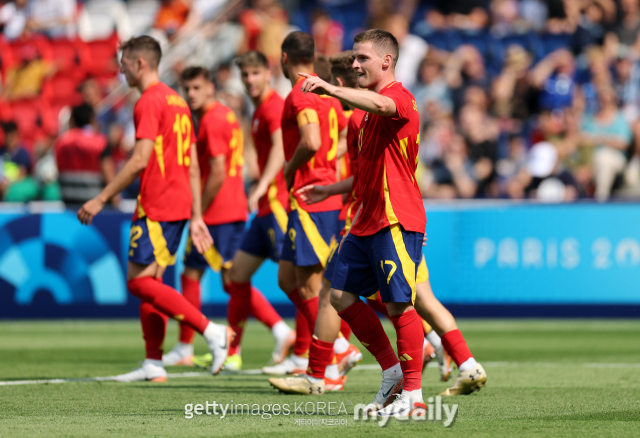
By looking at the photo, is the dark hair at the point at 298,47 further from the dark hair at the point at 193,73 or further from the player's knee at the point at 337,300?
the player's knee at the point at 337,300

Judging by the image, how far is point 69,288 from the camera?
1264 centimetres

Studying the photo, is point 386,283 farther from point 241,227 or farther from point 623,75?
point 623,75

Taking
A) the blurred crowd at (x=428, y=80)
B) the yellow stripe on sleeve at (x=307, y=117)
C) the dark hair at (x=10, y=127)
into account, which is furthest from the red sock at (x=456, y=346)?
the dark hair at (x=10, y=127)

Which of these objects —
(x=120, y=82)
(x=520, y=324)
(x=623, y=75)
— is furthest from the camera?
(x=120, y=82)

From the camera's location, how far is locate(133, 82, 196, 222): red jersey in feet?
24.0

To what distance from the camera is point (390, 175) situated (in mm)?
5473

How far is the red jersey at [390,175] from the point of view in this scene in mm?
5426

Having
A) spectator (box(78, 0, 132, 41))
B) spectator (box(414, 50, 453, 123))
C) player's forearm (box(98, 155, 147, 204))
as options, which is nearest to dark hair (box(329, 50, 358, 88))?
player's forearm (box(98, 155, 147, 204))

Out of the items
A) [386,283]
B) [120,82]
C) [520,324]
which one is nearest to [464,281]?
[520,324]

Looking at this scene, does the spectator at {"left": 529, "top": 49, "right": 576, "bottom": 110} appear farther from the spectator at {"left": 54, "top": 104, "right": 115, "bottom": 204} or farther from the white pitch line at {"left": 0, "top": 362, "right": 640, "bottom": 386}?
the white pitch line at {"left": 0, "top": 362, "right": 640, "bottom": 386}

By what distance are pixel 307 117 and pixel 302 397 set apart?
1915 millimetres

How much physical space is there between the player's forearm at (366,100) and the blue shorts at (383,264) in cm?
69

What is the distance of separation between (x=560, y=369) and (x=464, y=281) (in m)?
4.53

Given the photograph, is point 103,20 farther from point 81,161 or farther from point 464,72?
point 81,161
